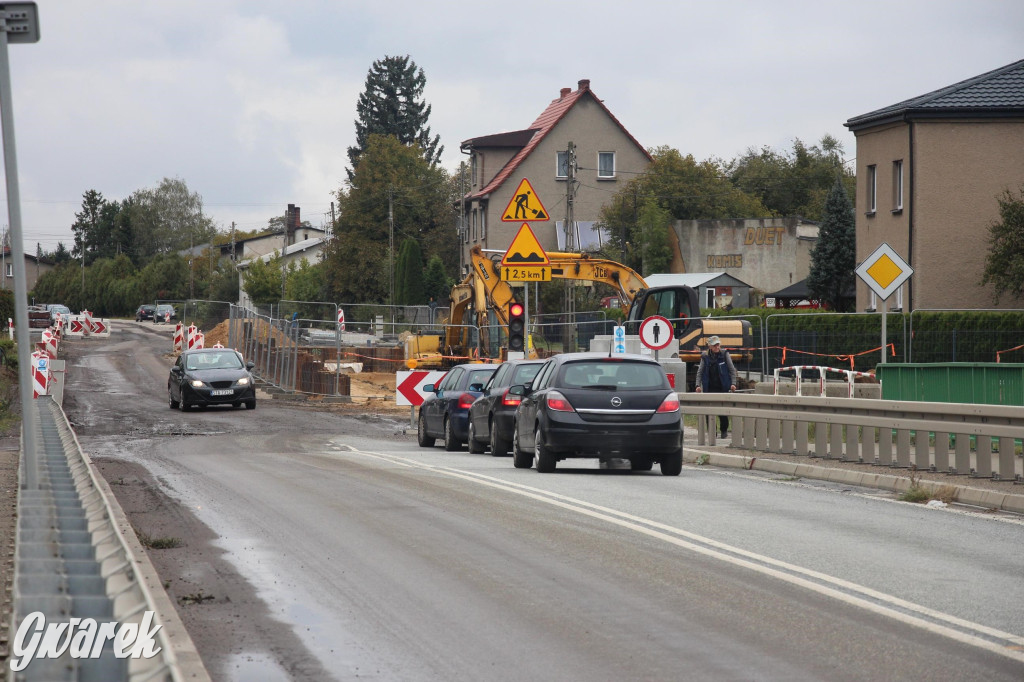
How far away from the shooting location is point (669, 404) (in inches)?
665

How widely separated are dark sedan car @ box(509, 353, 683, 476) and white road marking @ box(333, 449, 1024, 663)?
334 centimetres

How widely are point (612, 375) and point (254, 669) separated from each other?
11255 mm

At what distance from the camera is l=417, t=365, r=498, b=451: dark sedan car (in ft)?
77.1

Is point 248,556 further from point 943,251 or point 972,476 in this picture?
point 943,251

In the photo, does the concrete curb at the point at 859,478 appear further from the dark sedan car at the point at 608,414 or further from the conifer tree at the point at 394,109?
the conifer tree at the point at 394,109

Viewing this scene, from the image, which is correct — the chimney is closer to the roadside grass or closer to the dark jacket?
the dark jacket

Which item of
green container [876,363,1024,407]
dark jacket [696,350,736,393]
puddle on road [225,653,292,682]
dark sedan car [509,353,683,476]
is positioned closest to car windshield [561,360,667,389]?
dark sedan car [509,353,683,476]

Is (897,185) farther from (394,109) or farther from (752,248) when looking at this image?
(394,109)

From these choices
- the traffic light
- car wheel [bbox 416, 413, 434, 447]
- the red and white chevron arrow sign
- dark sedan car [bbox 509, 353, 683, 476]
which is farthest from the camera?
the red and white chevron arrow sign

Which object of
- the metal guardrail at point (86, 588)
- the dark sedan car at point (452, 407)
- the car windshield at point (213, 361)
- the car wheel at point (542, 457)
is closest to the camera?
the metal guardrail at point (86, 588)

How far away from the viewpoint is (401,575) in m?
8.83

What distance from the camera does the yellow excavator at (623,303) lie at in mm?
35094

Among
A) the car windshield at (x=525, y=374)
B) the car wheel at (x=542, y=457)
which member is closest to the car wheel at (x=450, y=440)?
the car windshield at (x=525, y=374)

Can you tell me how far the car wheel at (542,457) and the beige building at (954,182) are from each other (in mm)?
26311
